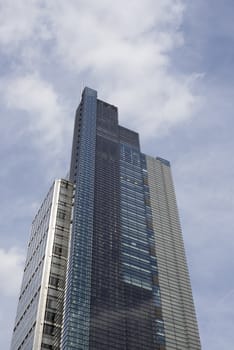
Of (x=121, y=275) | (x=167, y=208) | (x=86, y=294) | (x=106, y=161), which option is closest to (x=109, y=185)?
(x=106, y=161)

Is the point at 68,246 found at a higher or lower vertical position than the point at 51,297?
higher

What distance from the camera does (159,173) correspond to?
15738cm

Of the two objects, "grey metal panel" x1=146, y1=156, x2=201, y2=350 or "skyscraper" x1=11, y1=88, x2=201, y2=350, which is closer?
"skyscraper" x1=11, y1=88, x2=201, y2=350

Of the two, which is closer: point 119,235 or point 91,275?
point 91,275

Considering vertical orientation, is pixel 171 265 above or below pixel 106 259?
above

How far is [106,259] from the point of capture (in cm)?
11444

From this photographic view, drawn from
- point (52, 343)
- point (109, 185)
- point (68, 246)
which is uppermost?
point (109, 185)

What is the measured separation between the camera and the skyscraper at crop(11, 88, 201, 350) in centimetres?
10256

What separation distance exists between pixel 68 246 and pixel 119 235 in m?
13.3

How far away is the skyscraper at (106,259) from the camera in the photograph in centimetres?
10256

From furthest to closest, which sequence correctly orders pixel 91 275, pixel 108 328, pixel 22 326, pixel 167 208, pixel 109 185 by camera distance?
pixel 167 208 → pixel 109 185 → pixel 22 326 → pixel 91 275 → pixel 108 328

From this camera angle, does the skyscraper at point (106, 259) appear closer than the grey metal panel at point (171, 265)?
Yes

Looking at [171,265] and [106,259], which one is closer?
[106,259]

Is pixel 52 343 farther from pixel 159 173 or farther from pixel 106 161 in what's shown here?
pixel 159 173
